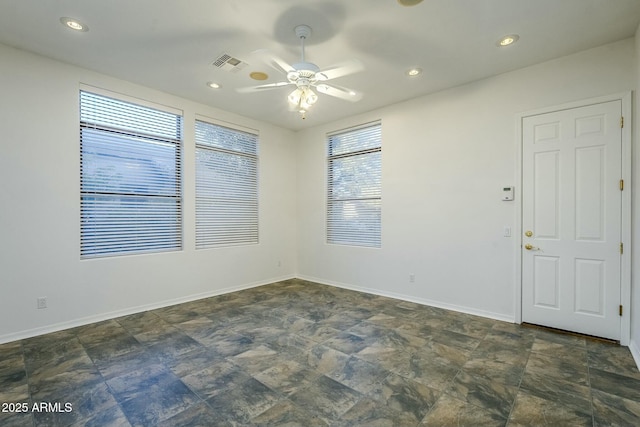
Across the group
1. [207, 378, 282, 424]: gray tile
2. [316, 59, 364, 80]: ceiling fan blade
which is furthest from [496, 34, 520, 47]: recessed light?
[207, 378, 282, 424]: gray tile

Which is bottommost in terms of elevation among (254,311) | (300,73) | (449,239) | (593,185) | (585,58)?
(254,311)

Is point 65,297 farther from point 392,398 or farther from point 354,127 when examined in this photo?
point 354,127

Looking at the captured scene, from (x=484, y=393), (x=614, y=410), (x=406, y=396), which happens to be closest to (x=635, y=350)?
(x=614, y=410)

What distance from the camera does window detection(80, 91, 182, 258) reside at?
12.2 ft

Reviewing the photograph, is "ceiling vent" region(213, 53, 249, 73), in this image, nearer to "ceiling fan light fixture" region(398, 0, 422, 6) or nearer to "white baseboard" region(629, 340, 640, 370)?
"ceiling fan light fixture" region(398, 0, 422, 6)

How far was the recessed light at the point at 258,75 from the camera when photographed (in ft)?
12.0

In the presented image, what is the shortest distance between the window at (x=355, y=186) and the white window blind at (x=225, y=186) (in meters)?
1.47

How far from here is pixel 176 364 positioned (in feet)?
8.70

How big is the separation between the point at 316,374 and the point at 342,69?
3.23 metres

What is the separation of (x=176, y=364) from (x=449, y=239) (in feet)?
11.7

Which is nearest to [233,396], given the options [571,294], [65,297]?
[65,297]

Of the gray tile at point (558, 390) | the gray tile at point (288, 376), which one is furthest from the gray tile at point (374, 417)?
the gray tile at point (558, 390)

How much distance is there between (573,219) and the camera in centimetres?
326

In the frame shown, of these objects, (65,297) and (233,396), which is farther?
(65,297)
